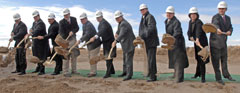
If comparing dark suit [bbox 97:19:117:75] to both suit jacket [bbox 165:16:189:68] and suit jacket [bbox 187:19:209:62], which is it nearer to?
suit jacket [bbox 165:16:189:68]

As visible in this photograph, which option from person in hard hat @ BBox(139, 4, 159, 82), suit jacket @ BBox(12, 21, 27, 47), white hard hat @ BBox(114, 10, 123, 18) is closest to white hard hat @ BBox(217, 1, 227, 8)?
person in hard hat @ BBox(139, 4, 159, 82)

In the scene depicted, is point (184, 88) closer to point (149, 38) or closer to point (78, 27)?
point (149, 38)

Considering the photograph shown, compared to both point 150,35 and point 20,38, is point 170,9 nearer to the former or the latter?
point 150,35

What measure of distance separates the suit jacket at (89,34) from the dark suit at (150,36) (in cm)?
166

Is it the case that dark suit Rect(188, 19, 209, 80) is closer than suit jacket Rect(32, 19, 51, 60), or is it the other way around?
dark suit Rect(188, 19, 209, 80)

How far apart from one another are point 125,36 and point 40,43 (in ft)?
11.1

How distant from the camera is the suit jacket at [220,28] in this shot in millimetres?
6117

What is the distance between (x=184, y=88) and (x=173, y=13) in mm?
1968

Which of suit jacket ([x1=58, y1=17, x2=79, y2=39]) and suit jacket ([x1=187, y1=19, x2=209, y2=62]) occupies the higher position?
suit jacket ([x1=58, y1=17, x2=79, y2=39])

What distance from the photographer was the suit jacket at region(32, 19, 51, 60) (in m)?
8.14

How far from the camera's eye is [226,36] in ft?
20.9

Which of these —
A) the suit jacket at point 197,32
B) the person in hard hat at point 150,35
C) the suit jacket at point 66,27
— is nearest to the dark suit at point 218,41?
the suit jacket at point 197,32

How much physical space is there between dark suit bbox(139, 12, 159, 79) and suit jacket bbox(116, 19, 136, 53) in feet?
1.12

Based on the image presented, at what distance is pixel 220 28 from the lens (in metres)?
6.20
